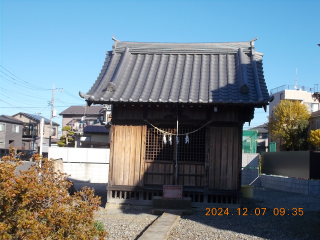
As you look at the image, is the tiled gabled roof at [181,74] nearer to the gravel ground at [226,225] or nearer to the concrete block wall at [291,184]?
the gravel ground at [226,225]

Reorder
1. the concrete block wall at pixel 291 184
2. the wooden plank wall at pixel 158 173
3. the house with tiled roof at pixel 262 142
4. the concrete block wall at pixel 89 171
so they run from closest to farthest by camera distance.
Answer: the wooden plank wall at pixel 158 173 < the concrete block wall at pixel 291 184 < the concrete block wall at pixel 89 171 < the house with tiled roof at pixel 262 142

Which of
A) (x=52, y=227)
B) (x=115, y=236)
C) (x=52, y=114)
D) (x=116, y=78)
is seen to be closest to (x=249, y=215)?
(x=115, y=236)

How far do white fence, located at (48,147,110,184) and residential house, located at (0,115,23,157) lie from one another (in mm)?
32636

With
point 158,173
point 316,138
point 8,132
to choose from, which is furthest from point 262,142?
point 158,173

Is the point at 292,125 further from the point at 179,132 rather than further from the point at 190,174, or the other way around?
the point at 190,174

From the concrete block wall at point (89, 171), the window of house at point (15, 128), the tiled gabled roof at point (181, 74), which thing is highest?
the tiled gabled roof at point (181, 74)

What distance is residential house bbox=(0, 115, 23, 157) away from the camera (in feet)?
172

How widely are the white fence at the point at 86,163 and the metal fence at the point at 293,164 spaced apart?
1027 cm

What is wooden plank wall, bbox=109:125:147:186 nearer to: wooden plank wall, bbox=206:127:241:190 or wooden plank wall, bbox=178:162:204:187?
wooden plank wall, bbox=178:162:204:187

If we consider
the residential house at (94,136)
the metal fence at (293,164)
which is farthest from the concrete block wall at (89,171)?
the residential house at (94,136)

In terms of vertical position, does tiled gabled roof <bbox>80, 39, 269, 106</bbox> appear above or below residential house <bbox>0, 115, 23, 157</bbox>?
above

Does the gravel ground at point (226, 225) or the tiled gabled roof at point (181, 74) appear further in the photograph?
the tiled gabled roof at point (181, 74)

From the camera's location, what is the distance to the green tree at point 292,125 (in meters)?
42.8

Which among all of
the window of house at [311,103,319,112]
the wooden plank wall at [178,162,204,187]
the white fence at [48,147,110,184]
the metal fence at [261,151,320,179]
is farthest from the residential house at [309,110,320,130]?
the wooden plank wall at [178,162,204,187]
